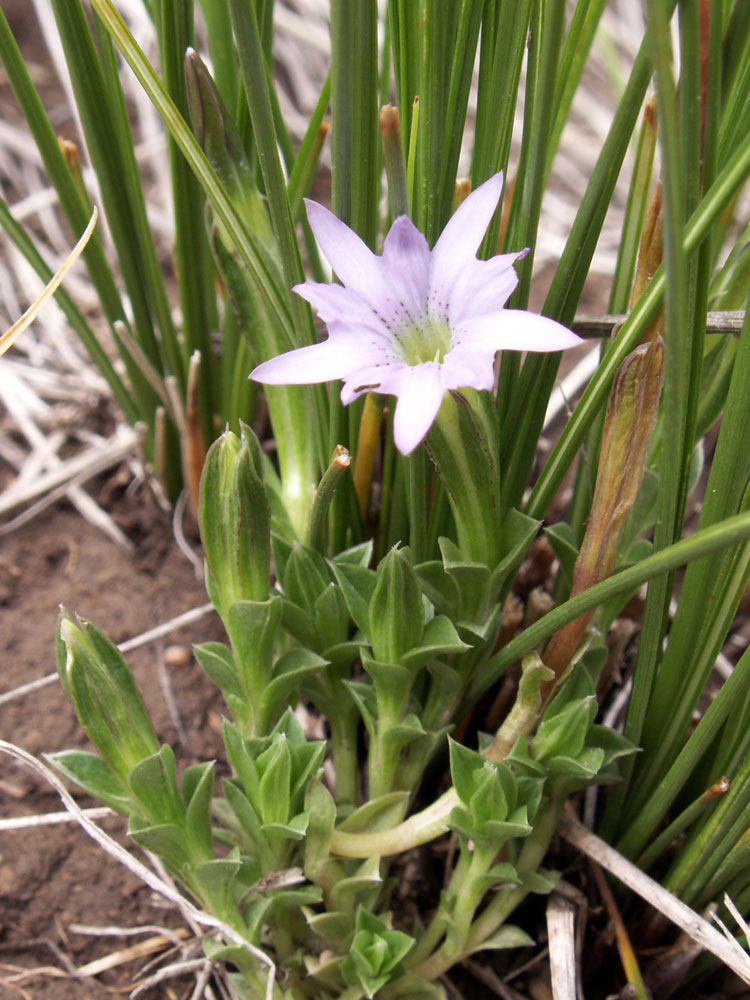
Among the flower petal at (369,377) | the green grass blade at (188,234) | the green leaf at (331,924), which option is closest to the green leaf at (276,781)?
the green leaf at (331,924)

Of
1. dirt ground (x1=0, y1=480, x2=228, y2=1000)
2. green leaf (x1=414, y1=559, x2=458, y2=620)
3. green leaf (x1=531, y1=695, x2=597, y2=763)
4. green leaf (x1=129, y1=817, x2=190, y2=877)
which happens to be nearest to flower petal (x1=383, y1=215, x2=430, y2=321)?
green leaf (x1=414, y1=559, x2=458, y2=620)

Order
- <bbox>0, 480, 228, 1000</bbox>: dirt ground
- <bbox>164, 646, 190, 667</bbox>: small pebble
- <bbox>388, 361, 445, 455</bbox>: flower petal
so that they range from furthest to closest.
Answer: <bbox>164, 646, 190, 667</bbox>: small pebble < <bbox>0, 480, 228, 1000</bbox>: dirt ground < <bbox>388, 361, 445, 455</bbox>: flower petal

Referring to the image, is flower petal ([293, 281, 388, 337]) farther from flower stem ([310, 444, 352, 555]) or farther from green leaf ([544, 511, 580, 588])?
green leaf ([544, 511, 580, 588])

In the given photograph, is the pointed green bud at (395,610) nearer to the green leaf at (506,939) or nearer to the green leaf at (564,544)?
the green leaf at (564,544)

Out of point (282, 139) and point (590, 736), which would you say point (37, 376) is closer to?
point (282, 139)

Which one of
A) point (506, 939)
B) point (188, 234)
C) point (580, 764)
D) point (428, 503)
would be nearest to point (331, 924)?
point (506, 939)

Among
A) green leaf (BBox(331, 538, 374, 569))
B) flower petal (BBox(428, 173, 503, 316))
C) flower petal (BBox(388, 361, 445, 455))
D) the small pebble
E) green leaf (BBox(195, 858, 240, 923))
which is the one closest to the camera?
flower petal (BBox(388, 361, 445, 455))
